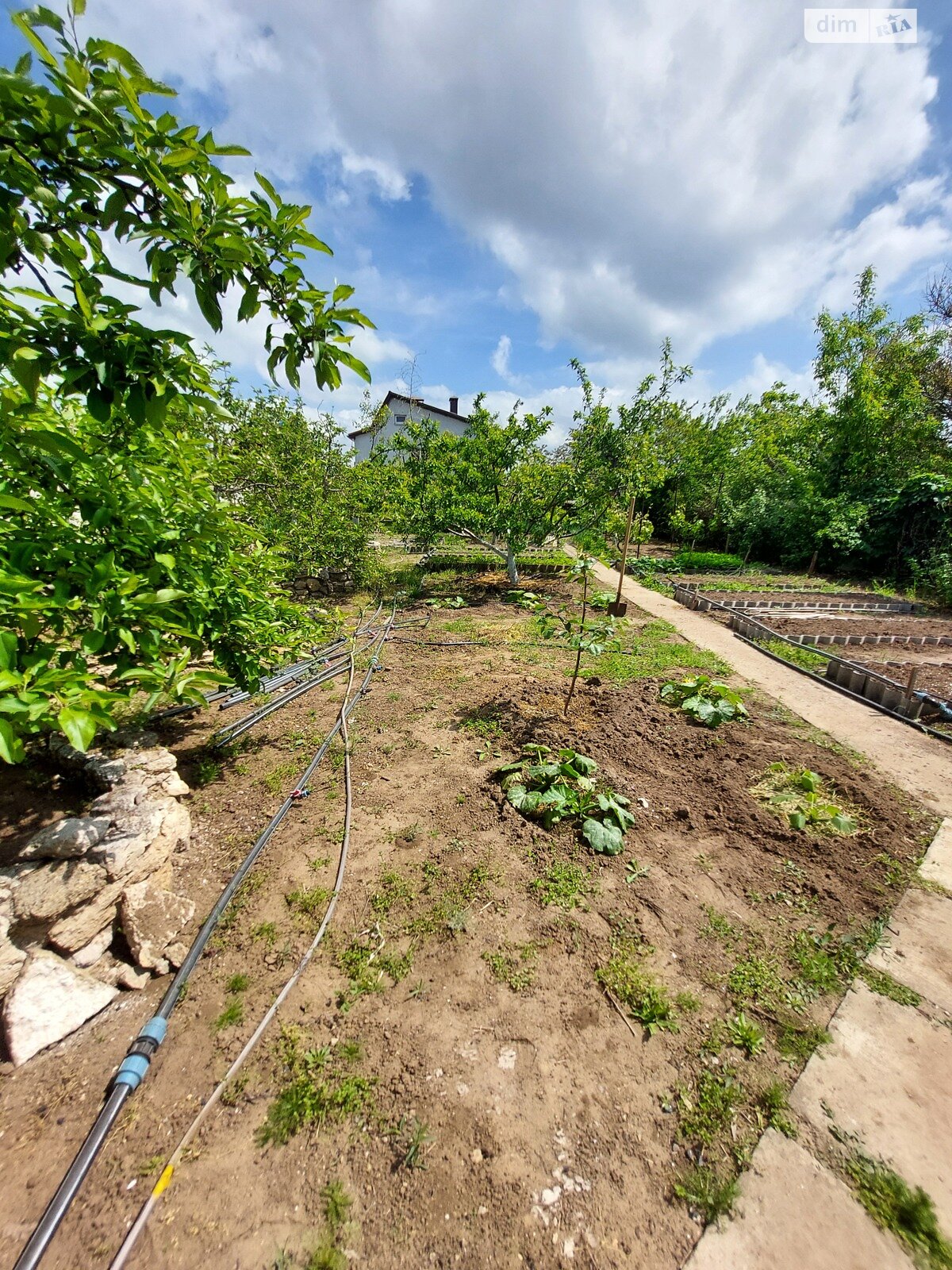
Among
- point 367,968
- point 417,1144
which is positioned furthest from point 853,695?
point 417,1144

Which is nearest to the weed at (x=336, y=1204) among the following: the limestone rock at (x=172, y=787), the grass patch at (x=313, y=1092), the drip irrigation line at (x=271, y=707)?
the grass patch at (x=313, y=1092)

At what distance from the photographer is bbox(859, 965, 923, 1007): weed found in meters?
2.19

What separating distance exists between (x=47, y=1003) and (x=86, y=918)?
334 millimetres

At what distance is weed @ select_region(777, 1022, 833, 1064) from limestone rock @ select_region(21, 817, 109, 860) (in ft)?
11.7

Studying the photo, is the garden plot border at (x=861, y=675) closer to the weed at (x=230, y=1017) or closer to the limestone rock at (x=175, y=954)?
the weed at (x=230, y=1017)

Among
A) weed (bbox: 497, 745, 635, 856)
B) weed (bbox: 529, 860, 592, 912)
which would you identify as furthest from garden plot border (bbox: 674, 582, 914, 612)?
weed (bbox: 529, 860, 592, 912)

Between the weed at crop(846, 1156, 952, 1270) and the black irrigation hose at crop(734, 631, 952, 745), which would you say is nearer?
the weed at crop(846, 1156, 952, 1270)

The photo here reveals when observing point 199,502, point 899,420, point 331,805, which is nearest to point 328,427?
point 199,502

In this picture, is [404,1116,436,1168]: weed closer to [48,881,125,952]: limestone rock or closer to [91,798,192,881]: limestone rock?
[48,881,125,952]: limestone rock

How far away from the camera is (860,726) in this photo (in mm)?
4883

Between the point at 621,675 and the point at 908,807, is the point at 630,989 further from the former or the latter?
the point at 621,675

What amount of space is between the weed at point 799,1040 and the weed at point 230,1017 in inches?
97.8

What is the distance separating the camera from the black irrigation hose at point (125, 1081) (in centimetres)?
146

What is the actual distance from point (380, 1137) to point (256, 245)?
3204 millimetres
